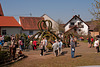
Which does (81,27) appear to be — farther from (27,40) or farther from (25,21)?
(27,40)

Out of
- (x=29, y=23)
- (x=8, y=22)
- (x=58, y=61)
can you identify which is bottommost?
(x=58, y=61)

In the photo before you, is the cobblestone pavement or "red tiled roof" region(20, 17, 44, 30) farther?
"red tiled roof" region(20, 17, 44, 30)

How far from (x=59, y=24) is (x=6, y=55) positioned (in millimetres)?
41072

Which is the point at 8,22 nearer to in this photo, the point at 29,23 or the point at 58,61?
the point at 29,23

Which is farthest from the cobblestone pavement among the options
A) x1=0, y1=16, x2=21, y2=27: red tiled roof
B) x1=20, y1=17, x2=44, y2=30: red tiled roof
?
x1=20, y1=17, x2=44, y2=30: red tiled roof

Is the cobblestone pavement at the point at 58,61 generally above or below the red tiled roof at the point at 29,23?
below

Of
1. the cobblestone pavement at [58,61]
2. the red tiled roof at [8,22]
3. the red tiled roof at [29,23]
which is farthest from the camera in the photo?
the red tiled roof at [29,23]

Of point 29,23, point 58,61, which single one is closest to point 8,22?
point 29,23

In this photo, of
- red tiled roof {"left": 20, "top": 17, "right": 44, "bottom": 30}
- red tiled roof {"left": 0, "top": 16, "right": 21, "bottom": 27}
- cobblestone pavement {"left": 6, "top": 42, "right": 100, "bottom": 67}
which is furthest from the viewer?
red tiled roof {"left": 20, "top": 17, "right": 44, "bottom": 30}

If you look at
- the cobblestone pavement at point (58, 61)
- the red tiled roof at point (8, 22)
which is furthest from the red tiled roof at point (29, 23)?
the cobblestone pavement at point (58, 61)

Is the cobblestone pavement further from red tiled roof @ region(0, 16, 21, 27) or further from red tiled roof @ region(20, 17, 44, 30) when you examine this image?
red tiled roof @ region(20, 17, 44, 30)

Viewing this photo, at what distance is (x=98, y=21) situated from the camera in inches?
794

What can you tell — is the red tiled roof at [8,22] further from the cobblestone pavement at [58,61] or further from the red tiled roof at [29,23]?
the cobblestone pavement at [58,61]

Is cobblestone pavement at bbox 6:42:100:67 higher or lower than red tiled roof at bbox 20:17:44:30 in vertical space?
lower
